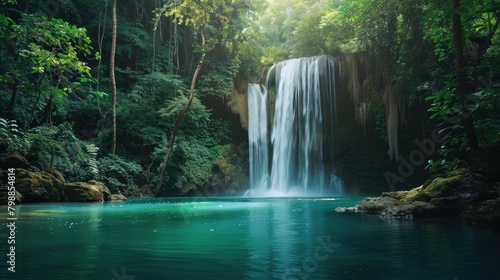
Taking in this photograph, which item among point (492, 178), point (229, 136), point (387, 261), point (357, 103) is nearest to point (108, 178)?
point (229, 136)

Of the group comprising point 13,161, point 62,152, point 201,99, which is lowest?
point 13,161

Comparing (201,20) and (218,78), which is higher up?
(218,78)

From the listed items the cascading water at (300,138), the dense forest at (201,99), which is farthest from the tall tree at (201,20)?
the cascading water at (300,138)

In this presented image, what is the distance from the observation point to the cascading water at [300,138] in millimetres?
23031

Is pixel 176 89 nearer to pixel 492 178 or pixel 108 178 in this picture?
pixel 108 178

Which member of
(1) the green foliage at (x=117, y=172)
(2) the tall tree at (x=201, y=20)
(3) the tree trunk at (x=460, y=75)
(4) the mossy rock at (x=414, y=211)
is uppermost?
(2) the tall tree at (x=201, y=20)

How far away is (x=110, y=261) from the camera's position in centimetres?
388

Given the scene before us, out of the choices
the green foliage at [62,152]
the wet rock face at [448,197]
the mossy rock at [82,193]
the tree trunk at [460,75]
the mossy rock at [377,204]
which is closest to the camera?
the wet rock face at [448,197]

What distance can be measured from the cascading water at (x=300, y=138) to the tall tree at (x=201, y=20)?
198 inches

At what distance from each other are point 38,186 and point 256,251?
1170 cm

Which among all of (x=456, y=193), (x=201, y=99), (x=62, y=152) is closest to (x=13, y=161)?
(x=62, y=152)

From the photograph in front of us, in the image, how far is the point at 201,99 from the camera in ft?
80.5

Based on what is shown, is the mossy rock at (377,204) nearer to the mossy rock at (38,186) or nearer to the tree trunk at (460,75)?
the tree trunk at (460,75)

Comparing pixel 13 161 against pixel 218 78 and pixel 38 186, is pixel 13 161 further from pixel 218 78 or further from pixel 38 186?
pixel 218 78
